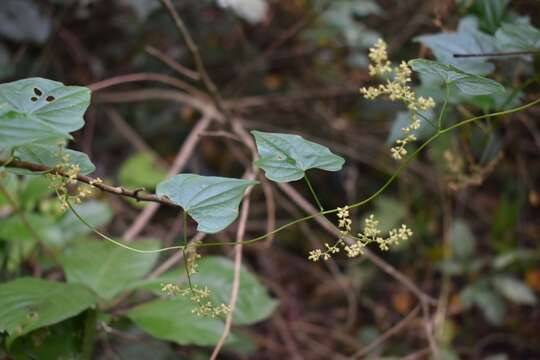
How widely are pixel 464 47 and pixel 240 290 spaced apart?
2.00 feet

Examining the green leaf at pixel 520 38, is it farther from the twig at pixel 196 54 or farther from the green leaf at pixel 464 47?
the twig at pixel 196 54

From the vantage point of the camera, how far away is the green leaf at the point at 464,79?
0.75 metres

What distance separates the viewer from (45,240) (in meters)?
1.29

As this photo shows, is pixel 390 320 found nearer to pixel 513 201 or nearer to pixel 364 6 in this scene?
pixel 513 201

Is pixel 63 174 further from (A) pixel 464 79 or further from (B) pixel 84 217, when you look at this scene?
(B) pixel 84 217

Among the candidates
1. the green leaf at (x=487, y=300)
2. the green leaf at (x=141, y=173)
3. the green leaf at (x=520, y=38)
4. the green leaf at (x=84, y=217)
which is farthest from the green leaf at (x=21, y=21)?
the green leaf at (x=487, y=300)

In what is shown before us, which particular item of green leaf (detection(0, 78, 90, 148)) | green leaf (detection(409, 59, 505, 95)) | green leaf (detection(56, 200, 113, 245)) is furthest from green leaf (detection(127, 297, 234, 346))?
green leaf (detection(409, 59, 505, 95))

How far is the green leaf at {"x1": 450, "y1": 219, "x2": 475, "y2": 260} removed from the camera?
1762 mm

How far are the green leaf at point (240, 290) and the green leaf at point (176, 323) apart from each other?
0.06m

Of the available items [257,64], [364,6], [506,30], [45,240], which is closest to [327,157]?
[506,30]

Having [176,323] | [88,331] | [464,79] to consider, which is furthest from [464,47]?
[88,331]

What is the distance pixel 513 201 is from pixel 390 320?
0.56m

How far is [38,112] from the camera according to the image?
698 millimetres

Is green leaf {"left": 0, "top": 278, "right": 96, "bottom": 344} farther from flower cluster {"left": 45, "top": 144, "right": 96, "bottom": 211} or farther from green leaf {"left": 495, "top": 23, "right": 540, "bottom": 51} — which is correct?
green leaf {"left": 495, "top": 23, "right": 540, "bottom": 51}
